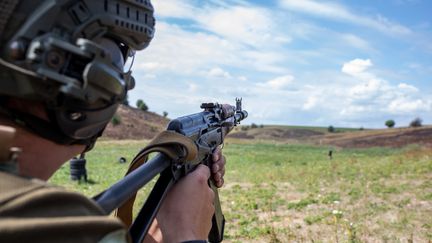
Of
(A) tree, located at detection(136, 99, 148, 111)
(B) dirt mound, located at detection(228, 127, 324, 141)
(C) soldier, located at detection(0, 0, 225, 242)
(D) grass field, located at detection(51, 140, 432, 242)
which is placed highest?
(A) tree, located at detection(136, 99, 148, 111)

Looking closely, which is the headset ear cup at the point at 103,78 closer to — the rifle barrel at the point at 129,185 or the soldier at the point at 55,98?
the soldier at the point at 55,98

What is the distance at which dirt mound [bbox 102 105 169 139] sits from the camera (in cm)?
7289

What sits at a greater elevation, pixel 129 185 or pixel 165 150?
pixel 165 150

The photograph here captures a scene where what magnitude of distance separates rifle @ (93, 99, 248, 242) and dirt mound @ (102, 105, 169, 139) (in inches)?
2464

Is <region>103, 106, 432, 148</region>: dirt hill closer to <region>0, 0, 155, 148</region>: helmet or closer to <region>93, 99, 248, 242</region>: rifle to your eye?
<region>93, 99, 248, 242</region>: rifle

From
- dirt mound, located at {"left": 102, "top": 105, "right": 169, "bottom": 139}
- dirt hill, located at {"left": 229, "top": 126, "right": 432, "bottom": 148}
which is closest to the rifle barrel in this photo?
dirt hill, located at {"left": 229, "top": 126, "right": 432, "bottom": 148}

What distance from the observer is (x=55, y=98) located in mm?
1400

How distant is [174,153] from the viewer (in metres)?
2.25

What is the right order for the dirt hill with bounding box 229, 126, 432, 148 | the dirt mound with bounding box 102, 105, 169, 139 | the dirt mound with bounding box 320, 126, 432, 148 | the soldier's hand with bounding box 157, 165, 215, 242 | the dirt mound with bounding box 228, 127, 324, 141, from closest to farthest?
the soldier's hand with bounding box 157, 165, 215, 242, the dirt mound with bounding box 320, 126, 432, 148, the dirt hill with bounding box 229, 126, 432, 148, the dirt mound with bounding box 102, 105, 169, 139, the dirt mound with bounding box 228, 127, 324, 141

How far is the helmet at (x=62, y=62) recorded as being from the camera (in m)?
1.35

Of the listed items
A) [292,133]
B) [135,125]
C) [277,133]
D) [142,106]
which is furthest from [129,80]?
[142,106]

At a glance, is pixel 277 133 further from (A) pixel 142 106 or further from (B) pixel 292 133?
(A) pixel 142 106

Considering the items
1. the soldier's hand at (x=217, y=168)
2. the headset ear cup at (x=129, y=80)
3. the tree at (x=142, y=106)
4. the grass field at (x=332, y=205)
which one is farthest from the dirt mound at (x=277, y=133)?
the headset ear cup at (x=129, y=80)

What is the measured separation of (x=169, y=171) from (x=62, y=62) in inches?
35.8
